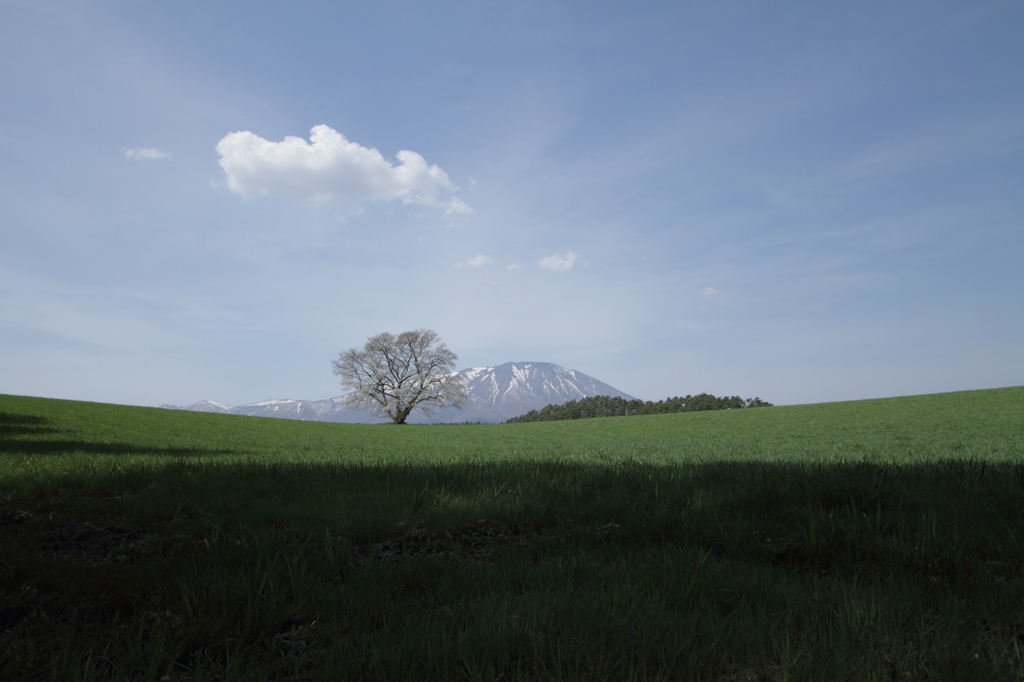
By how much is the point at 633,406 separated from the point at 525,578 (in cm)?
10616

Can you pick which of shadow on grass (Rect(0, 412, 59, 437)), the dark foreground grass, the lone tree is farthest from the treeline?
the dark foreground grass

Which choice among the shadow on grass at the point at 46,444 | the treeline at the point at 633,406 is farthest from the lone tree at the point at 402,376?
the shadow on grass at the point at 46,444

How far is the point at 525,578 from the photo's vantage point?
368cm

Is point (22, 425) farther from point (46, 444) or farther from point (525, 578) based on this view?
point (525, 578)

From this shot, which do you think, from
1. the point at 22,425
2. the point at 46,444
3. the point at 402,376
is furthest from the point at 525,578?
the point at 402,376

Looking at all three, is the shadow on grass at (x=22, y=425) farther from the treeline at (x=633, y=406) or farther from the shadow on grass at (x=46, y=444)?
the treeline at (x=633, y=406)

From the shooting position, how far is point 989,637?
271 cm

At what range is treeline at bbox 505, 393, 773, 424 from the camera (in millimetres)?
88375

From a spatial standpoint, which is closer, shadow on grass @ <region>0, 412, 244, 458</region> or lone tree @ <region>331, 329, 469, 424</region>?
shadow on grass @ <region>0, 412, 244, 458</region>

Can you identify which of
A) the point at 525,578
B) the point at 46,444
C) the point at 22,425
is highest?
the point at 22,425

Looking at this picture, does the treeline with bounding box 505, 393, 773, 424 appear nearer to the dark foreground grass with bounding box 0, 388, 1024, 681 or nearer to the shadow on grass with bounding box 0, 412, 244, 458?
the shadow on grass with bounding box 0, 412, 244, 458

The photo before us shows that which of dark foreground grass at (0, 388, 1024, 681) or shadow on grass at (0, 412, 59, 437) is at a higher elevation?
shadow on grass at (0, 412, 59, 437)

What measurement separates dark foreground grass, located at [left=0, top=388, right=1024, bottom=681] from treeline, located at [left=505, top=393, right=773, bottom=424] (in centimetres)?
6958

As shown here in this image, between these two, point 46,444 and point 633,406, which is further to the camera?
point 633,406
